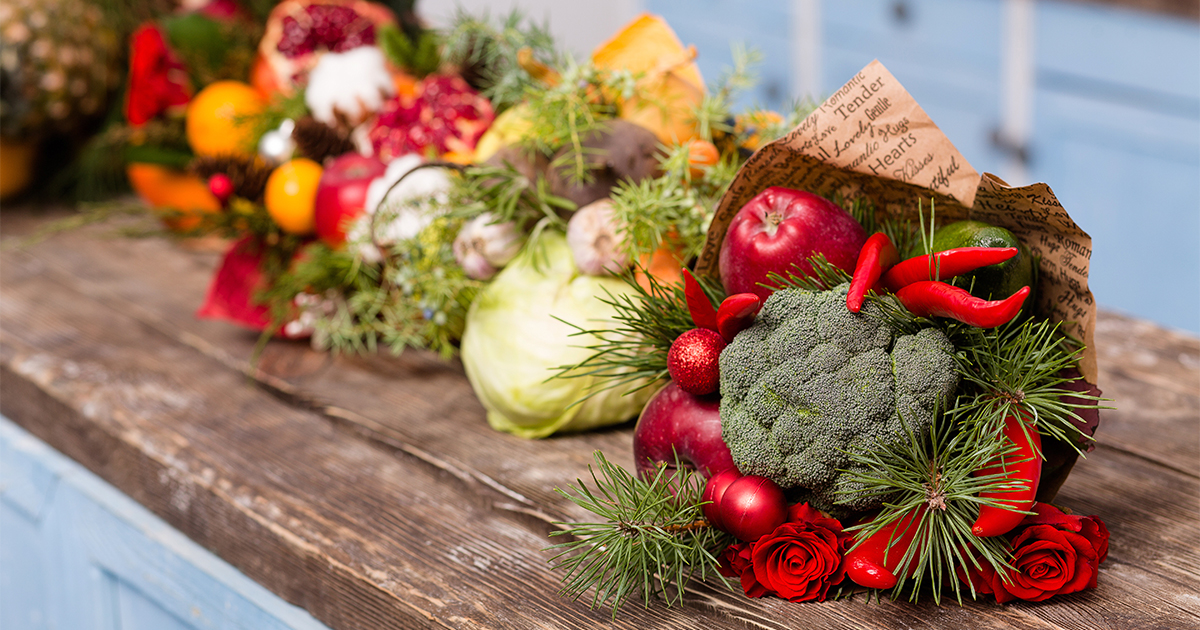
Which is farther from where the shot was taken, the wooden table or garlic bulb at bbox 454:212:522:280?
garlic bulb at bbox 454:212:522:280

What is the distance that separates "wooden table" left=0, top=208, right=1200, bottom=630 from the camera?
56 cm

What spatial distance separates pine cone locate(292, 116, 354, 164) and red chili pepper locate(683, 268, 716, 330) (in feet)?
1.95

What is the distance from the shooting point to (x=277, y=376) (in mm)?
912

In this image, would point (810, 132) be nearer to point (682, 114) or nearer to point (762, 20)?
point (682, 114)

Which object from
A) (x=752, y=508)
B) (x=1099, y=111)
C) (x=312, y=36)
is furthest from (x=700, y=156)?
(x=1099, y=111)

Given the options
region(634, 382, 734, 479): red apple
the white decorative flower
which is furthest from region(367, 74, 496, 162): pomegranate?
region(634, 382, 734, 479): red apple

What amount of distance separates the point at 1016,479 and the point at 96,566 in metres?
0.80

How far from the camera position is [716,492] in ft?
1.88

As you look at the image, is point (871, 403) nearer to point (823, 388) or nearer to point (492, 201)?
point (823, 388)

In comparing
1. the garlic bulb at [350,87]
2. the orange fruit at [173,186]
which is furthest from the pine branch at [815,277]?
the orange fruit at [173,186]

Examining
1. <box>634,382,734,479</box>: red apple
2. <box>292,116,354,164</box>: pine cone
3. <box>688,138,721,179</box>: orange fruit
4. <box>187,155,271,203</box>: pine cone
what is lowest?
<box>634,382,734,479</box>: red apple

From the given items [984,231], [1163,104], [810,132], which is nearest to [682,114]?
[810,132]

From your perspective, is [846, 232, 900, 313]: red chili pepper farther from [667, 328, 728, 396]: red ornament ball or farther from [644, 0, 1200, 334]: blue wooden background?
[644, 0, 1200, 334]: blue wooden background

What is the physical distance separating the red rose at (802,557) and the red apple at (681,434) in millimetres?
57
